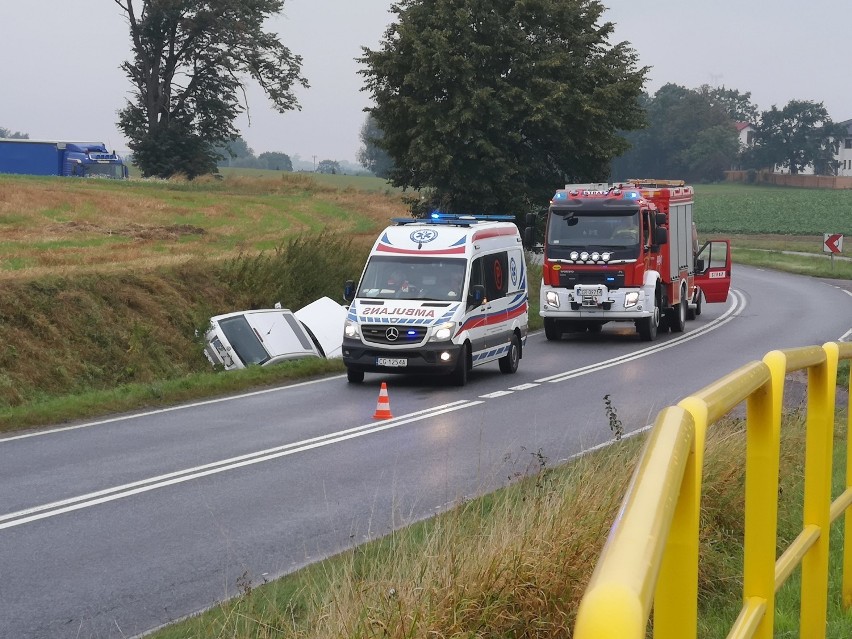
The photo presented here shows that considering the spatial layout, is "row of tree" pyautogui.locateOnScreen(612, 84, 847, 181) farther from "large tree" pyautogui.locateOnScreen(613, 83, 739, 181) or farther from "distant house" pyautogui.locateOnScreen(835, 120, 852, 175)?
"distant house" pyautogui.locateOnScreen(835, 120, 852, 175)

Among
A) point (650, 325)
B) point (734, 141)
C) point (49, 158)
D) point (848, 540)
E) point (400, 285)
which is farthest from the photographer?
point (734, 141)

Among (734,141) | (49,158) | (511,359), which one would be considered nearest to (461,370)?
(511,359)

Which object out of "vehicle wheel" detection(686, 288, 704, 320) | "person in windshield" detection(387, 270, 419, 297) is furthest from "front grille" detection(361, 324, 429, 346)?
"vehicle wheel" detection(686, 288, 704, 320)

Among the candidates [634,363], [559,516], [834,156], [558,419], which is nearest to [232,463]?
[558,419]

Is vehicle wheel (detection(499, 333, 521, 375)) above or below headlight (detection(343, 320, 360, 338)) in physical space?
below

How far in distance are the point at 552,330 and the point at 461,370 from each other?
32.2 ft

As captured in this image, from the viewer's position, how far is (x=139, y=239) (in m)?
36.2

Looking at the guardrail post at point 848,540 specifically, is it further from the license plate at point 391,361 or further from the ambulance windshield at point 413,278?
the ambulance windshield at point 413,278

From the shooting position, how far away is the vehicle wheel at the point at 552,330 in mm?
30153

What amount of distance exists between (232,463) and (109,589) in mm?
5240

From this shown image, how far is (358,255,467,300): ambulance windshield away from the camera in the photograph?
21.7 m

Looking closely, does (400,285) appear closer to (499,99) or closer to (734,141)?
(499,99)

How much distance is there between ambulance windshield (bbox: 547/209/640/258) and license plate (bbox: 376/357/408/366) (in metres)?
9.33

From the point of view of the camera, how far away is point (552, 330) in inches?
1199
